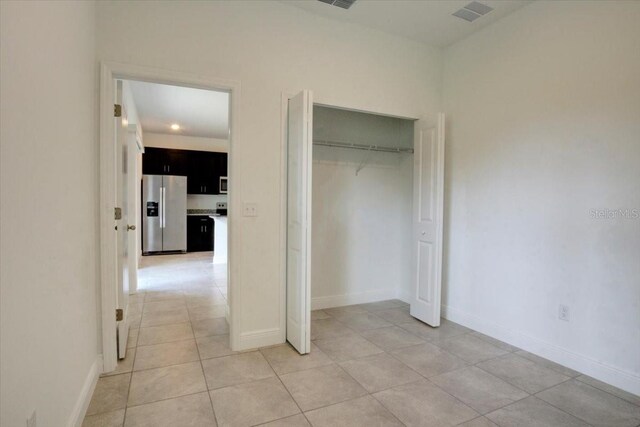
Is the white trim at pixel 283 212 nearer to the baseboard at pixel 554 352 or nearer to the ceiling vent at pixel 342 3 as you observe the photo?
the ceiling vent at pixel 342 3

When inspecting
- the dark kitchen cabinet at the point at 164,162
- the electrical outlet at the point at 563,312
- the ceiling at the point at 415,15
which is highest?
the ceiling at the point at 415,15

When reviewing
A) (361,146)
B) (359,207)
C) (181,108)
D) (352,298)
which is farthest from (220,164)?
(352,298)

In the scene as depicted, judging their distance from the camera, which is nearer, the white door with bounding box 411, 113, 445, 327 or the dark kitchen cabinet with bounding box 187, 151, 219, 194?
the white door with bounding box 411, 113, 445, 327

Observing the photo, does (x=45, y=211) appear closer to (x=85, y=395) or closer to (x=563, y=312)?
(x=85, y=395)

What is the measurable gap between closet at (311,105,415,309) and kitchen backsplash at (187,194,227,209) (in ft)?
18.6

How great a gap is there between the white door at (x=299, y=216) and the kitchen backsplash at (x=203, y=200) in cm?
641

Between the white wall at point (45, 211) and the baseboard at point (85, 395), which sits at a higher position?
the white wall at point (45, 211)

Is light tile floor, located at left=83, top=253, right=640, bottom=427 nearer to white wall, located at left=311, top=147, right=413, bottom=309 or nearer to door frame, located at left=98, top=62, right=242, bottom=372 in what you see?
door frame, located at left=98, top=62, right=242, bottom=372

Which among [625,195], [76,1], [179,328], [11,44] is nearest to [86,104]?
[76,1]

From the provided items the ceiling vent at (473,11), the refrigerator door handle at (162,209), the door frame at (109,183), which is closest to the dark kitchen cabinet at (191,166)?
the refrigerator door handle at (162,209)

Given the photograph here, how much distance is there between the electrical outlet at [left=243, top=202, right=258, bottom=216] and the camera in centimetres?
277

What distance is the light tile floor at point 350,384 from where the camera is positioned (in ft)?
6.42

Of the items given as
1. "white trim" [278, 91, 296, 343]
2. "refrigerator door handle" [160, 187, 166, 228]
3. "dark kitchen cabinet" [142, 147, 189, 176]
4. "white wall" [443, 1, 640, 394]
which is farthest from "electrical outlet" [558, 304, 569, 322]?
"dark kitchen cabinet" [142, 147, 189, 176]

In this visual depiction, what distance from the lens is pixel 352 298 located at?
4070 mm
